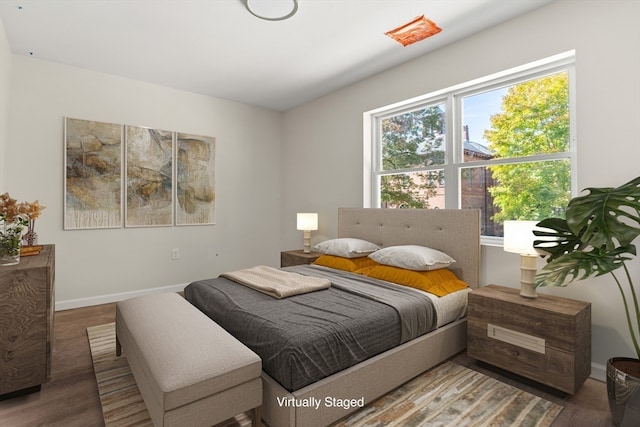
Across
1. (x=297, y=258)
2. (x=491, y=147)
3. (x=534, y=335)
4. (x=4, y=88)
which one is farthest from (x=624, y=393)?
Result: (x=4, y=88)

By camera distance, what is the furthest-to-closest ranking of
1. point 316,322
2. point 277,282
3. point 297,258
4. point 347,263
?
point 297,258 → point 347,263 → point 277,282 → point 316,322

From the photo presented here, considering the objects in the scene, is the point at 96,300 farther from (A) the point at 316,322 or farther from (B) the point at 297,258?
(A) the point at 316,322

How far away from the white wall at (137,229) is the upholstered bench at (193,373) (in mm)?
2205

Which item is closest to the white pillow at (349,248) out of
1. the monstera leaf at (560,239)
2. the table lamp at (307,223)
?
the table lamp at (307,223)

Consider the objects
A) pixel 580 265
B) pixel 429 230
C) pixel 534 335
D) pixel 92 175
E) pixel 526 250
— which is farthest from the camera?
Answer: pixel 92 175

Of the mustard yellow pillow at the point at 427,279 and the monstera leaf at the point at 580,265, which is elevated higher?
the monstera leaf at the point at 580,265

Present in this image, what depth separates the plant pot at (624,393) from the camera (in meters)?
1.51

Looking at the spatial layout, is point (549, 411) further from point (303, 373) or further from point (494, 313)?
point (303, 373)

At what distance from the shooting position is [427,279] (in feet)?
7.93

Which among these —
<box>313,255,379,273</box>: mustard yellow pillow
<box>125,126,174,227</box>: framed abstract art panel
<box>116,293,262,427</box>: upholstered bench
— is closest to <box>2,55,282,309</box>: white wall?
<box>125,126,174,227</box>: framed abstract art panel

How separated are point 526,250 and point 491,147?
3.46 feet

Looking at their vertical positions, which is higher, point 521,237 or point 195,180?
point 195,180

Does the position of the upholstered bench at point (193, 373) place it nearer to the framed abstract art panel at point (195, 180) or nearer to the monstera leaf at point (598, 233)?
the monstera leaf at point (598, 233)

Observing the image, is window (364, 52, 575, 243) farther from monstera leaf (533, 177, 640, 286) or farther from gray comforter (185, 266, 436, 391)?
gray comforter (185, 266, 436, 391)
